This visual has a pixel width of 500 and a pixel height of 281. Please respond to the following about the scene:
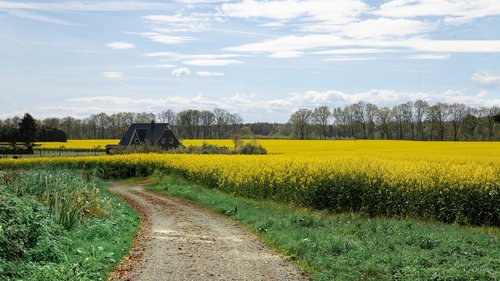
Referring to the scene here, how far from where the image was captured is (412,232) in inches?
577

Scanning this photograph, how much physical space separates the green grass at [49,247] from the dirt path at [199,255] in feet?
1.57

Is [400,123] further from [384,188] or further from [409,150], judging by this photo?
[384,188]

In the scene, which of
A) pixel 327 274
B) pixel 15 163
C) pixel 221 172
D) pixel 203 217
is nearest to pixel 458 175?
pixel 203 217

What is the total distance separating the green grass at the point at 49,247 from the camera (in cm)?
923

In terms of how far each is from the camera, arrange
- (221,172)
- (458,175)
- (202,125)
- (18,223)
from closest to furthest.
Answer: (18,223) → (458,175) → (221,172) → (202,125)

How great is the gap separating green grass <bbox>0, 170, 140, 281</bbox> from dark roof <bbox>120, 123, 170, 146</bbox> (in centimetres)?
6963

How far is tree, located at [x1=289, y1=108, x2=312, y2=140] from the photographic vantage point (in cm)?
10950

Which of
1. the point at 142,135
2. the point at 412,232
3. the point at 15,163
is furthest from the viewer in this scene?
the point at 142,135

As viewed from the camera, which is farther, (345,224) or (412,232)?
(345,224)

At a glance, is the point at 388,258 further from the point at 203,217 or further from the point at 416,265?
the point at 203,217

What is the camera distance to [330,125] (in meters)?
114

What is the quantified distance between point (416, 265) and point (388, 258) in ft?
2.31

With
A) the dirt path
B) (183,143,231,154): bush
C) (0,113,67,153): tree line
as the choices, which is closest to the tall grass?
the dirt path

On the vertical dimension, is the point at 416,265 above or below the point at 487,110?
below
